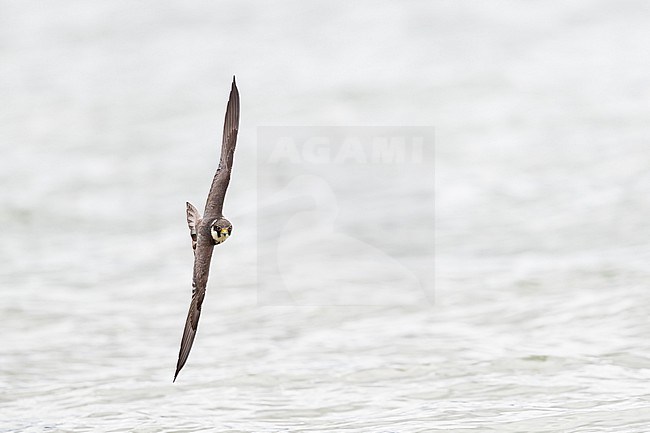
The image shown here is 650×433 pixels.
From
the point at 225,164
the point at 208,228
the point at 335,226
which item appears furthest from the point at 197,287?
the point at 335,226

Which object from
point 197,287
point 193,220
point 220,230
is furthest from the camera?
point 193,220

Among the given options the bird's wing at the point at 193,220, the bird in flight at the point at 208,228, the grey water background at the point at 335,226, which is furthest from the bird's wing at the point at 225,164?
the grey water background at the point at 335,226

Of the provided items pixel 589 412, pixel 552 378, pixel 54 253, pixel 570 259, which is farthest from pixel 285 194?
pixel 589 412

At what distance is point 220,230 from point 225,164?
1.47 feet

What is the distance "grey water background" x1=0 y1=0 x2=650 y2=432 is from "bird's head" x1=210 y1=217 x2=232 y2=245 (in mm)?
2412

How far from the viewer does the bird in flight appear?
486cm

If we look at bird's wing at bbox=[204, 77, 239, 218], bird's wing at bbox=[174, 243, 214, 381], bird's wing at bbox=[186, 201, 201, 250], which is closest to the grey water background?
bird's wing at bbox=[174, 243, 214, 381]

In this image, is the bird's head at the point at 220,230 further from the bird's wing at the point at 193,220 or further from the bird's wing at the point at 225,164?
the bird's wing at the point at 193,220

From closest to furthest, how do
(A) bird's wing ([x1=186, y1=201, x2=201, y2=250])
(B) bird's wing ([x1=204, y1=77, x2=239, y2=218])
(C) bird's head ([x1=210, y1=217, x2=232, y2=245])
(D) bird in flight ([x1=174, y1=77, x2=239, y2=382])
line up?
(C) bird's head ([x1=210, y1=217, x2=232, y2=245]) < (D) bird in flight ([x1=174, y1=77, x2=239, y2=382]) < (B) bird's wing ([x1=204, y1=77, x2=239, y2=218]) < (A) bird's wing ([x1=186, y1=201, x2=201, y2=250])

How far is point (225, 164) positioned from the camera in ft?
16.8

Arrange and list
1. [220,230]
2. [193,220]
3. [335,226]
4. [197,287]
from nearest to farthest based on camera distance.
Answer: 1. [220,230]
2. [197,287]
3. [193,220]
4. [335,226]

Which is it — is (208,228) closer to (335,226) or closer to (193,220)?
(193,220)

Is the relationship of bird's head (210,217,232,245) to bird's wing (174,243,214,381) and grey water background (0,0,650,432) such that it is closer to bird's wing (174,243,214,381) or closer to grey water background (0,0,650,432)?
bird's wing (174,243,214,381)

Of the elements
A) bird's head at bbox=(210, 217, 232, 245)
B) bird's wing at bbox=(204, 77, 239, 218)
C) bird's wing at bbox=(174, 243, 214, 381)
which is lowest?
bird's wing at bbox=(174, 243, 214, 381)
